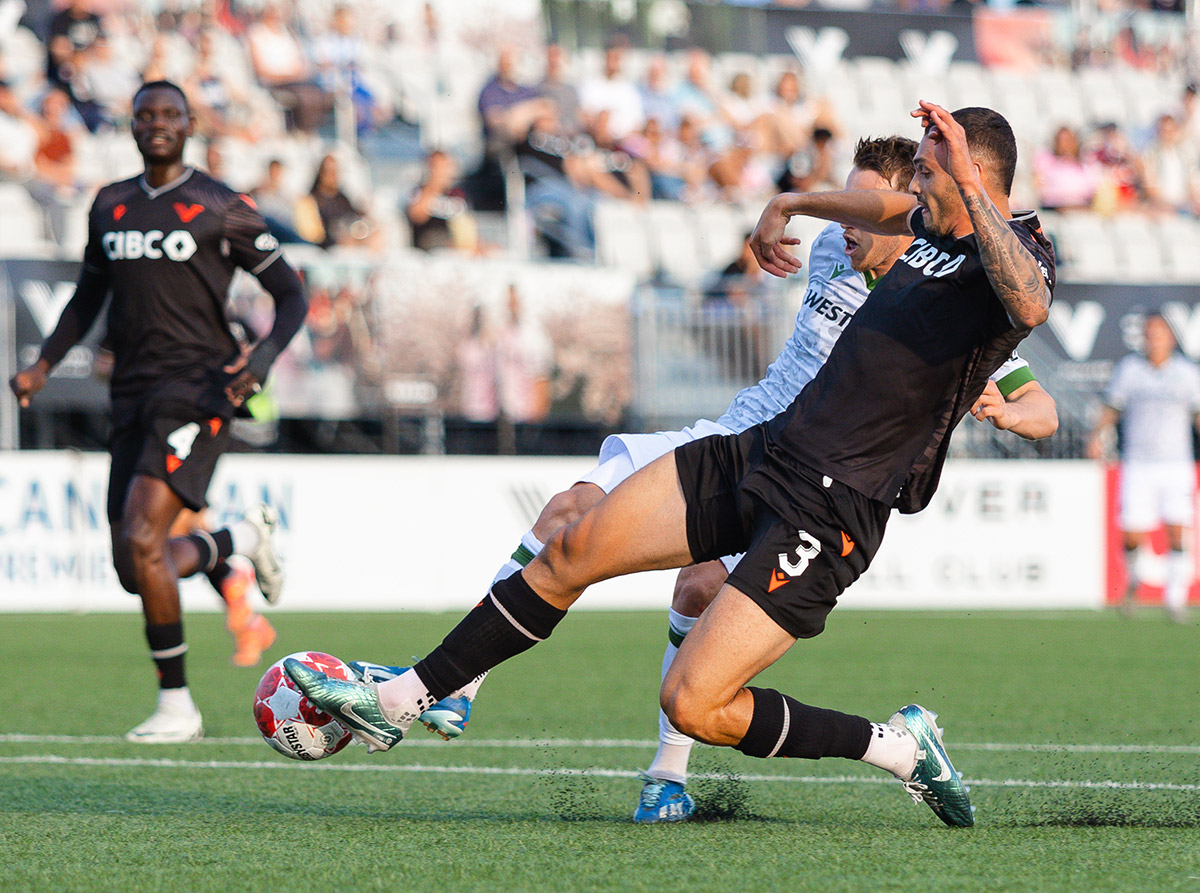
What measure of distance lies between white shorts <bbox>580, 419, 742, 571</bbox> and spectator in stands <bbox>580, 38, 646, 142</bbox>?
43.0 feet

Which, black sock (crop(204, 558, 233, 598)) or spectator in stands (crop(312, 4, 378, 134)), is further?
spectator in stands (crop(312, 4, 378, 134))

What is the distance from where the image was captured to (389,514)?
13570 mm

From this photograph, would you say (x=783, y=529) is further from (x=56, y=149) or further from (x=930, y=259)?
(x=56, y=149)

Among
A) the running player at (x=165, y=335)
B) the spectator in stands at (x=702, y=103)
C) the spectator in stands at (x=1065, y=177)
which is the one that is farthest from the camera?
the spectator in stands at (x=1065, y=177)

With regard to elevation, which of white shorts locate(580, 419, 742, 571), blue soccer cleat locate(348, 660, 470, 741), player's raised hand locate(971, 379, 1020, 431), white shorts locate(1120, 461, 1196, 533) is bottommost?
white shorts locate(1120, 461, 1196, 533)

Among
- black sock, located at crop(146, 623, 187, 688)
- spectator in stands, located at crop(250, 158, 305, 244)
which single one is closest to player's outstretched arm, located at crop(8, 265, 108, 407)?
black sock, located at crop(146, 623, 187, 688)

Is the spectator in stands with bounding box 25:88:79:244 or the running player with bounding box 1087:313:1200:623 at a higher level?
the spectator in stands with bounding box 25:88:79:244

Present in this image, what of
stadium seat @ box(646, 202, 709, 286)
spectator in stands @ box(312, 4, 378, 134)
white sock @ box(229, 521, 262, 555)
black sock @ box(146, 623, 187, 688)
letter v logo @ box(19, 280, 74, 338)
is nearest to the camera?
black sock @ box(146, 623, 187, 688)

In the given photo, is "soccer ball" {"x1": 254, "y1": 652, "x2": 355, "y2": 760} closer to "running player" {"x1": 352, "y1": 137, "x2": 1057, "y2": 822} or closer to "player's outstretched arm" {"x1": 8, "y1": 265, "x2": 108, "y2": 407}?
"running player" {"x1": 352, "y1": 137, "x2": 1057, "y2": 822}

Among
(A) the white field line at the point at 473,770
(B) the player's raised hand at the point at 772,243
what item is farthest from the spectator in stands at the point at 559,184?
(B) the player's raised hand at the point at 772,243

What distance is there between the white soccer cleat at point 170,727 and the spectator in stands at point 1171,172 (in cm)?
1558

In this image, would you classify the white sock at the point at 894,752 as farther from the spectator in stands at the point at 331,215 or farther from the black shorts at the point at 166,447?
the spectator in stands at the point at 331,215

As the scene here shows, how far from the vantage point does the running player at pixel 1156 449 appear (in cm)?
1395

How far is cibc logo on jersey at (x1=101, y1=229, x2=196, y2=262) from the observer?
252 inches
